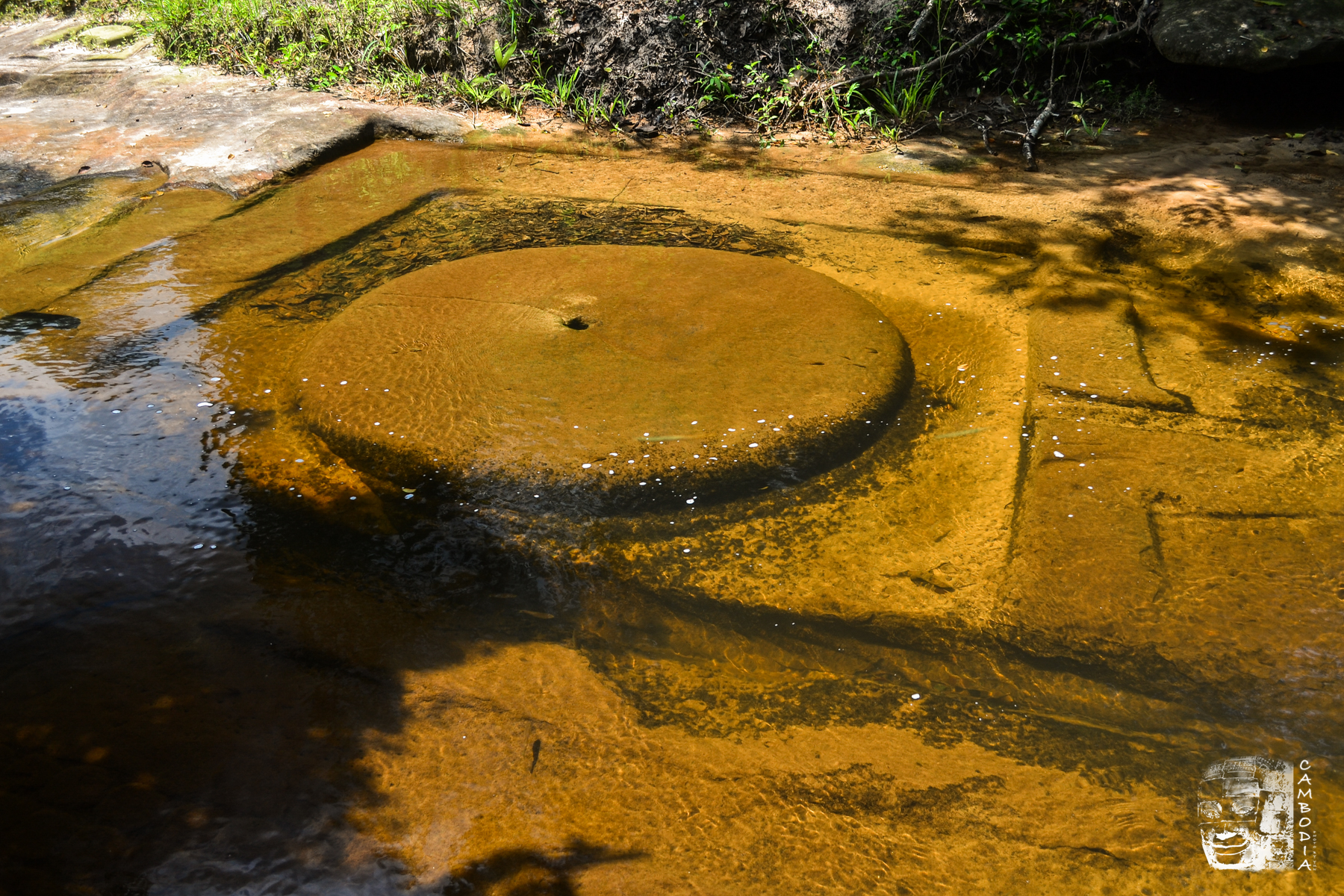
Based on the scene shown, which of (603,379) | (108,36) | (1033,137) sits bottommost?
(603,379)

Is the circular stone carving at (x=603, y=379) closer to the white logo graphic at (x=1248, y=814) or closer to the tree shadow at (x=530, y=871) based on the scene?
the tree shadow at (x=530, y=871)

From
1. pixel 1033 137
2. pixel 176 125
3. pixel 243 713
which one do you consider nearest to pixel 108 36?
pixel 176 125

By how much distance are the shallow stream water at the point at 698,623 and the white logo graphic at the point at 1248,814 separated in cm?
3

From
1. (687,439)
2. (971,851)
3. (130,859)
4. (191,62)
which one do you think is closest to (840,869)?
(971,851)

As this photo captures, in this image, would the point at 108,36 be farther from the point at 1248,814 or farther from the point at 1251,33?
the point at 1248,814

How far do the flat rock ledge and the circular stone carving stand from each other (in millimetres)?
2029

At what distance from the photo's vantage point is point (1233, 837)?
1.30 m

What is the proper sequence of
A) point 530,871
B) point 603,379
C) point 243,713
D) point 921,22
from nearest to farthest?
point 530,871 → point 243,713 → point 603,379 → point 921,22

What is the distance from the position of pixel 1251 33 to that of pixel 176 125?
20.6 feet

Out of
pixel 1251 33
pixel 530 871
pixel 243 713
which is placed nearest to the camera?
pixel 530 871

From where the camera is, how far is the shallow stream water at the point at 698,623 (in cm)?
130

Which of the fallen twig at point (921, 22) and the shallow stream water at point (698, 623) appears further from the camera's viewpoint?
the fallen twig at point (921, 22)

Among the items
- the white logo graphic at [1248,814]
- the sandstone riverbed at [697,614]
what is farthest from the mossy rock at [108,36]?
the white logo graphic at [1248,814]

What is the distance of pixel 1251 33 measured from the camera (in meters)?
4.56
